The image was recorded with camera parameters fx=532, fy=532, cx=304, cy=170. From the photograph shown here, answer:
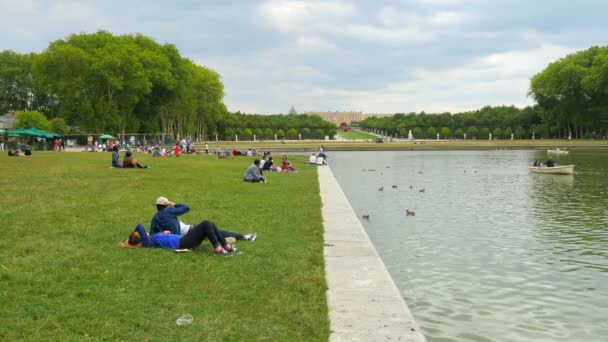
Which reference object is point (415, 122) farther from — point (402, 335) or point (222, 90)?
point (402, 335)

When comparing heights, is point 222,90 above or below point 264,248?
above

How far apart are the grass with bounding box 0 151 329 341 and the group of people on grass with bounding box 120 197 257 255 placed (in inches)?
9.7

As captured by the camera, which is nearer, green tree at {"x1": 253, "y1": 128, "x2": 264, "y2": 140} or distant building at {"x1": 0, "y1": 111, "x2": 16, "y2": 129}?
distant building at {"x1": 0, "y1": 111, "x2": 16, "y2": 129}

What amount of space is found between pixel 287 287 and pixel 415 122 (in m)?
140

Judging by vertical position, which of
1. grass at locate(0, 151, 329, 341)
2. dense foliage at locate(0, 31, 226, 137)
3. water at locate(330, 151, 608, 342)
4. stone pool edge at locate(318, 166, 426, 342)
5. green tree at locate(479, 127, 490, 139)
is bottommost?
water at locate(330, 151, 608, 342)

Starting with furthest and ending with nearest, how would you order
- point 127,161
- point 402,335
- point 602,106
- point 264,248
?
point 602,106
point 127,161
point 264,248
point 402,335

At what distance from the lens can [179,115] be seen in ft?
294

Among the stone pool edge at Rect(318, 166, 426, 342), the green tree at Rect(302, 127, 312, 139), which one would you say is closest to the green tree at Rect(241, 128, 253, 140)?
the green tree at Rect(302, 127, 312, 139)

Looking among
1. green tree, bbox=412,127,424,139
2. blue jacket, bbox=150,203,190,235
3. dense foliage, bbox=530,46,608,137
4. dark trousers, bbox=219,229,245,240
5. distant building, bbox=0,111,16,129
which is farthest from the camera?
green tree, bbox=412,127,424,139

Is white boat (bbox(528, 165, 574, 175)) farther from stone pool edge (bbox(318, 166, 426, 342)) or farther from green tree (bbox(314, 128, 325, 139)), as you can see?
green tree (bbox(314, 128, 325, 139))

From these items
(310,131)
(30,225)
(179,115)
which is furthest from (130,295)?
(310,131)

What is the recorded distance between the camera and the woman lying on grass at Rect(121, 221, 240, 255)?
9.10 meters

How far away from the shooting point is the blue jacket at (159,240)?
30.6 feet

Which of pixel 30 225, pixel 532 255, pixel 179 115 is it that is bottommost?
pixel 532 255
